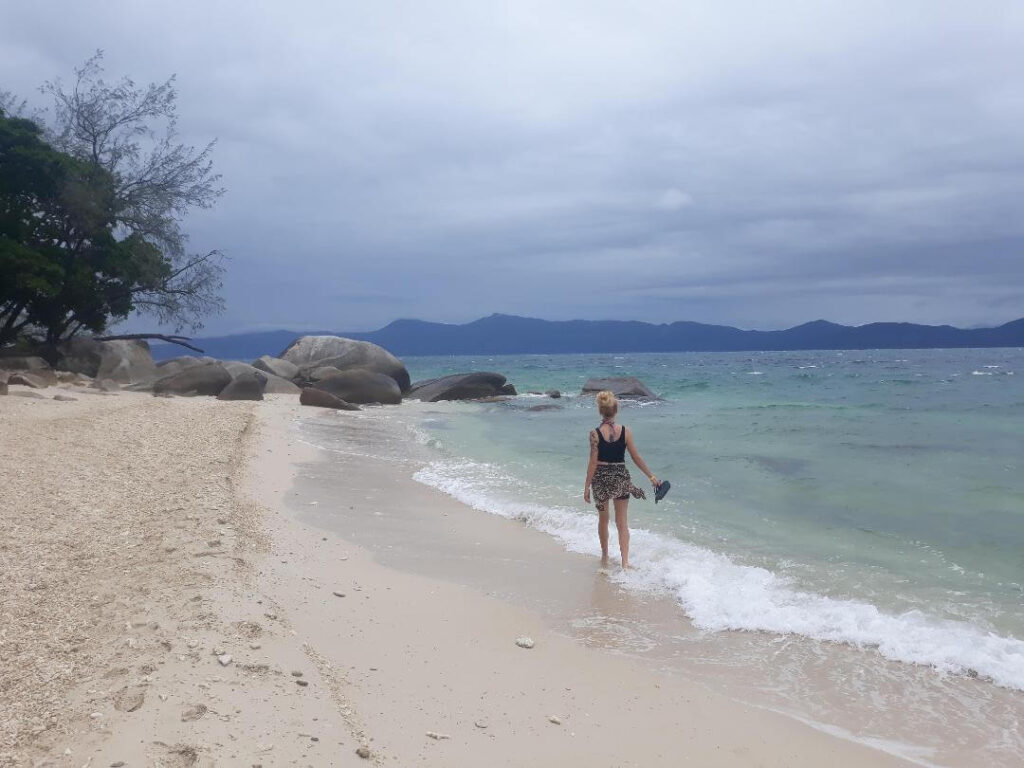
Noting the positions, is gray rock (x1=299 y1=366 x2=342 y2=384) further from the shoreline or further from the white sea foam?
the shoreline

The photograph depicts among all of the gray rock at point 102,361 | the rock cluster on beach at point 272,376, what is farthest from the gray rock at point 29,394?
the gray rock at point 102,361

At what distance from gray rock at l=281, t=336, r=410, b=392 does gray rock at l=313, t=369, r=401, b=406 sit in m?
2.89

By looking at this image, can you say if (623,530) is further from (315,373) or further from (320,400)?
(315,373)

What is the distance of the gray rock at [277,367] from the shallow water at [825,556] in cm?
1265

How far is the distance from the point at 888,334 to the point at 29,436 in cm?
17532

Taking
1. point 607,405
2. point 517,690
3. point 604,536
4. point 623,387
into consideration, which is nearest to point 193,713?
point 517,690

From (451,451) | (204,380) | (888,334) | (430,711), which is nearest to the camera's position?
(430,711)

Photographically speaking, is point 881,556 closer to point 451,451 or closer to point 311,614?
point 311,614

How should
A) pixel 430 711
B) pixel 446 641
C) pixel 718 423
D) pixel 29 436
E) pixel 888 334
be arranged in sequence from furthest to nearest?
pixel 888 334
pixel 718 423
pixel 29 436
pixel 446 641
pixel 430 711

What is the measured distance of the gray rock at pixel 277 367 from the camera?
29.2 metres

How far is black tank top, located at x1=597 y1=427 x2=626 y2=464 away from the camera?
284 inches

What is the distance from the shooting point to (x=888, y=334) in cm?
16412

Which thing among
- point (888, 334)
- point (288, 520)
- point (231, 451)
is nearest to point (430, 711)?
point (288, 520)

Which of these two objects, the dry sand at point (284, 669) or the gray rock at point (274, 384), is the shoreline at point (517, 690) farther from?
the gray rock at point (274, 384)
